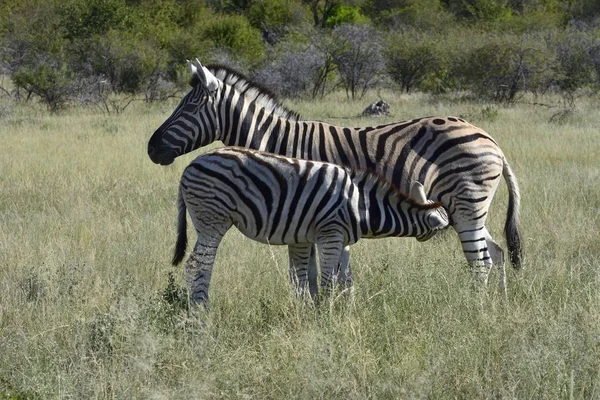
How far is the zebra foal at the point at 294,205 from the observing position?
5.41 m

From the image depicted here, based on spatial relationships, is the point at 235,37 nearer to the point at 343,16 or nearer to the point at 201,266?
the point at 343,16

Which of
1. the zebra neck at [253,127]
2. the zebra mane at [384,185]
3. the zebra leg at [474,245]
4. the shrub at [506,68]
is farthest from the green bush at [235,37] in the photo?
the zebra mane at [384,185]

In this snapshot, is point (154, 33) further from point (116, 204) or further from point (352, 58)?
point (116, 204)

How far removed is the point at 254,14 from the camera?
43750 mm

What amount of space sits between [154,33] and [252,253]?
1081 inches

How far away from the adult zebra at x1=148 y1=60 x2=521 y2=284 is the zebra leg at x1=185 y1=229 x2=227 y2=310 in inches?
44.5

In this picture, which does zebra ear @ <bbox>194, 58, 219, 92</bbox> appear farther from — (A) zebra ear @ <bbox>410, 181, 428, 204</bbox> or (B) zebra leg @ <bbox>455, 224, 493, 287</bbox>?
(B) zebra leg @ <bbox>455, 224, 493, 287</bbox>

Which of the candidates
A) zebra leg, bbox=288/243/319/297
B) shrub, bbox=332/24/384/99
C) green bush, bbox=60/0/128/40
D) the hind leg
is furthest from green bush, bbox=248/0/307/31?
the hind leg

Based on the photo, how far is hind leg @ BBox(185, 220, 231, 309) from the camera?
554 centimetres

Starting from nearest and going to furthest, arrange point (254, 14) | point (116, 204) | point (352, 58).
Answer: point (116, 204), point (352, 58), point (254, 14)

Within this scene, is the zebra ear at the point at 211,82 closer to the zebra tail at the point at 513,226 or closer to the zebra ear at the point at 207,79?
the zebra ear at the point at 207,79

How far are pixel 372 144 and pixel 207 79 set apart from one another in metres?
1.37

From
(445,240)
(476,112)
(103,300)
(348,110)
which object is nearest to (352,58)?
(348,110)

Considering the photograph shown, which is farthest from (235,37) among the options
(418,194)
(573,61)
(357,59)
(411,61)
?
(418,194)
